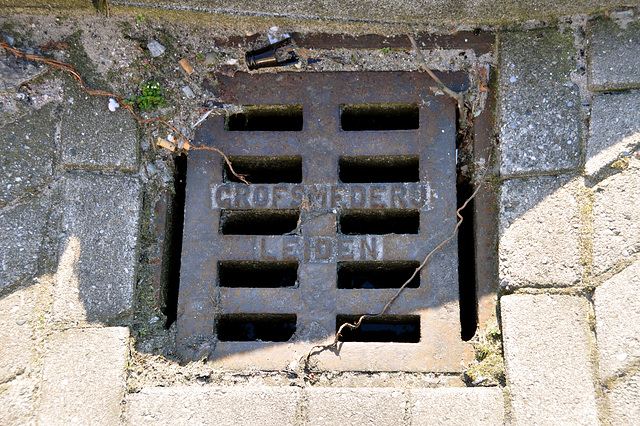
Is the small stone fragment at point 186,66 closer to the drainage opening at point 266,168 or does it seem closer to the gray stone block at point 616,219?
the drainage opening at point 266,168

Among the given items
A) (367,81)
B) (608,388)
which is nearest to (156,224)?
(367,81)

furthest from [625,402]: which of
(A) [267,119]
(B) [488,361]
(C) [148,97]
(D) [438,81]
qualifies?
(C) [148,97]

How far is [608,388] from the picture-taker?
6.39 feet

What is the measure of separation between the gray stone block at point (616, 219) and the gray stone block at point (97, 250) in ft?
6.56

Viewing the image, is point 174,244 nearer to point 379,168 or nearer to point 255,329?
point 255,329

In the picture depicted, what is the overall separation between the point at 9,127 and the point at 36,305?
2.64 feet

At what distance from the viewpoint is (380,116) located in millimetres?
2602

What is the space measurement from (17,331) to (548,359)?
2.19 meters

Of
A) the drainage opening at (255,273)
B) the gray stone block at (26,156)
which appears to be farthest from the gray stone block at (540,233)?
the gray stone block at (26,156)

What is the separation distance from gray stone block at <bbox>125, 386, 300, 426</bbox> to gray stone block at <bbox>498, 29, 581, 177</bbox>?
4.59 feet

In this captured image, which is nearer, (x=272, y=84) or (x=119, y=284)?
(x=119, y=284)

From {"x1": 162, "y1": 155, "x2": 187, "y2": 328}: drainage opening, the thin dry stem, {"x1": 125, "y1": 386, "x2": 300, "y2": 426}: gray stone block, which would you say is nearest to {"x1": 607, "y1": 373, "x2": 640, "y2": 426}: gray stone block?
{"x1": 125, "y1": 386, "x2": 300, "y2": 426}: gray stone block

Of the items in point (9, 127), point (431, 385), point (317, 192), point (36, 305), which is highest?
point (9, 127)

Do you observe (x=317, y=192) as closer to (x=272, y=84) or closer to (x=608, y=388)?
(x=272, y=84)
